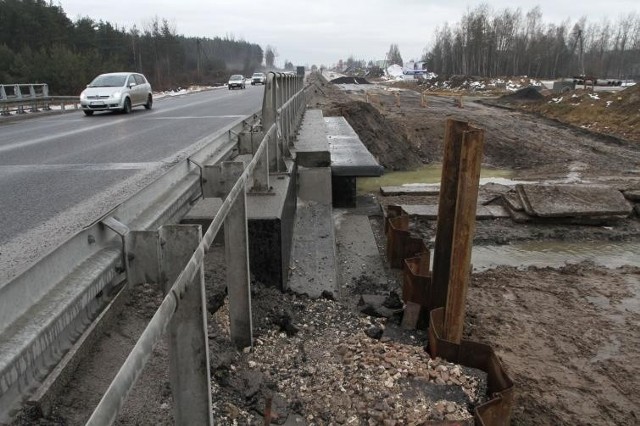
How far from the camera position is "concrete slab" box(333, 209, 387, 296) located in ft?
22.1

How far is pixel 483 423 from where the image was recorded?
11.0 feet

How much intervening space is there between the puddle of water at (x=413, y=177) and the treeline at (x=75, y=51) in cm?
3338

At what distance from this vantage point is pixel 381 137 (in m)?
18.8

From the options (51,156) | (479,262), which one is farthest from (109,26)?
(479,262)

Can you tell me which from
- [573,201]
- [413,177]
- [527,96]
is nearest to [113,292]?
[573,201]

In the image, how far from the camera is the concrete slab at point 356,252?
266 inches

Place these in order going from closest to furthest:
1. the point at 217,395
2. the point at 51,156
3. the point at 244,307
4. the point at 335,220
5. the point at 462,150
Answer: the point at 217,395 < the point at 244,307 < the point at 462,150 < the point at 335,220 < the point at 51,156

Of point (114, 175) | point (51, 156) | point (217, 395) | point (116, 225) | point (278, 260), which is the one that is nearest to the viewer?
point (116, 225)

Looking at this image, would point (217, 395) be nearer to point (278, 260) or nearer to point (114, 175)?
point (278, 260)

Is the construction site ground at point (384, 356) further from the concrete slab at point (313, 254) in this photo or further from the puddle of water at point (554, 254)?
the puddle of water at point (554, 254)

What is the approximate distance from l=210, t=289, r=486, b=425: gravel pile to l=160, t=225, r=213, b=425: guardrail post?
1.02 metres

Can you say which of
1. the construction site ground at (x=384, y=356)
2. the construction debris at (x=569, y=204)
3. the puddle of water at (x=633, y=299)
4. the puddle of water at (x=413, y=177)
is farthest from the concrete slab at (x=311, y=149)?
the puddle of water at (x=633, y=299)

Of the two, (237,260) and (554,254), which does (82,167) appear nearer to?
(237,260)

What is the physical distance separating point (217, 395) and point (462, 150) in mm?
2707
